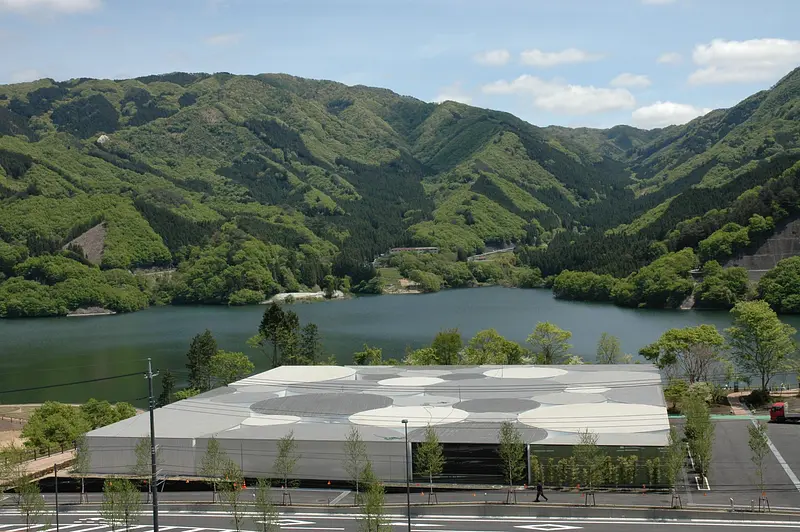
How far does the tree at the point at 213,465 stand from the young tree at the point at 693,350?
103 ft

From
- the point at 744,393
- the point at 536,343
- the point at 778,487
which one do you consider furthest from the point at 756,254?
the point at 778,487

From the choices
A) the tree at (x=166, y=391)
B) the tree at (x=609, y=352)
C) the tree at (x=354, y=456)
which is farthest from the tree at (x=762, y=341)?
the tree at (x=166, y=391)

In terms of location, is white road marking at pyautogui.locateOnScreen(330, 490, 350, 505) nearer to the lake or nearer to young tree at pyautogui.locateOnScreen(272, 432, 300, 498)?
young tree at pyautogui.locateOnScreen(272, 432, 300, 498)

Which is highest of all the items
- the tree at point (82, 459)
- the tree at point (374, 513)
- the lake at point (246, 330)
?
the tree at point (374, 513)

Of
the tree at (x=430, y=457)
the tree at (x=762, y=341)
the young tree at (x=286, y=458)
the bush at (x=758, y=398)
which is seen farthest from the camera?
the tree at (x=762, y=341)

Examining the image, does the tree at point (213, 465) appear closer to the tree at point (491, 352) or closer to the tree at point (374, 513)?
the tree at point (374, 513)

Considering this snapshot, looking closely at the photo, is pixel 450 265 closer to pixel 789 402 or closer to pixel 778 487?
pixel 789 402

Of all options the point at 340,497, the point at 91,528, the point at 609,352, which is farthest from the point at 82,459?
the point at 609,352

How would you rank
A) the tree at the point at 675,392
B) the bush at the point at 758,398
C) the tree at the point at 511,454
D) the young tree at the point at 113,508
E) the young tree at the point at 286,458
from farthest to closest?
the bush at the point at 758,398 < the tree at the point at 675,392 < the young tree at the point at 286,458 < the tree at the point at 511,454 < the young tree at the point at 113,508

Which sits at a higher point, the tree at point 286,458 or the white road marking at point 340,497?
the tree at point 286,458

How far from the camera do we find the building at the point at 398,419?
32.2 metres

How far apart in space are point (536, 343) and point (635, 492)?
120 feet

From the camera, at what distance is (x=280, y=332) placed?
71062 millimetres

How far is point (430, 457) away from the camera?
101 ft
